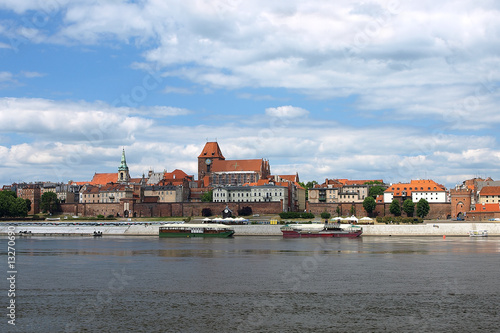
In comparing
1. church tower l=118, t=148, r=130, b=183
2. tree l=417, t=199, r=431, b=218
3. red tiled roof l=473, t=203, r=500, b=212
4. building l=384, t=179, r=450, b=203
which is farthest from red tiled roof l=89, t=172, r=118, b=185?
red tiled roof l=473, t=203, r=500, b=212

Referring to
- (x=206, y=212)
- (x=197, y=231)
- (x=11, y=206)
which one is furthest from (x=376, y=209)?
(x=11, y=206)

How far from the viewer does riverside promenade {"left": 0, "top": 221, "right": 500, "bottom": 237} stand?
255 feet

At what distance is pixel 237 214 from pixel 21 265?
262 feet

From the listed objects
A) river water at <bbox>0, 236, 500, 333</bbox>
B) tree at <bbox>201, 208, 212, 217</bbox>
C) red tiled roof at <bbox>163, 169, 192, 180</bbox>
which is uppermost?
red tiled roof at <bbox>163, 169, 192, 180</bbox>

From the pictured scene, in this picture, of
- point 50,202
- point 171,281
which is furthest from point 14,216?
point 171,281

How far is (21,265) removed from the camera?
41.0 metres

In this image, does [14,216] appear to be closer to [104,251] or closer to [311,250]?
[104,251]

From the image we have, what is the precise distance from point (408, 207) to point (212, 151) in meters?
64.0

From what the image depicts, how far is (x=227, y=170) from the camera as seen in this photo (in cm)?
15150

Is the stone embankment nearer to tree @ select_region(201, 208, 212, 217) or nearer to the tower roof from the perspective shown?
tree @ select_region(201, 208, 212, 217)

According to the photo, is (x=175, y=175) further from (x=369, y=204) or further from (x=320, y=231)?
(x=320, y=231)

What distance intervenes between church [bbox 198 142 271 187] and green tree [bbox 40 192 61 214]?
36.1 meters

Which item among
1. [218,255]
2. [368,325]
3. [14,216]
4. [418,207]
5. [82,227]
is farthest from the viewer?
[14,216]

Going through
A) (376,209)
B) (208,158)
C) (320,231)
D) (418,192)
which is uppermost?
(208,158)
